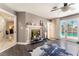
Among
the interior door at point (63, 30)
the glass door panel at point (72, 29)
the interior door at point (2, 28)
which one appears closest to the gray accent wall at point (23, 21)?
the interior door at point (2, 28)

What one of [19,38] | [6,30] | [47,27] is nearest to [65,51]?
[47,27]

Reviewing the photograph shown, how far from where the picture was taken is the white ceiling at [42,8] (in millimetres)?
2369

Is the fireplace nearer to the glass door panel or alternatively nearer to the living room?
the living room

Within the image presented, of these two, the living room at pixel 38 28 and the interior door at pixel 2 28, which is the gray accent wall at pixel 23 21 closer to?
the living room at pixel 38 28

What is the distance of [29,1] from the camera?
93.3 inches

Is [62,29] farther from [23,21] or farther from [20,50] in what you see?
[20,50]

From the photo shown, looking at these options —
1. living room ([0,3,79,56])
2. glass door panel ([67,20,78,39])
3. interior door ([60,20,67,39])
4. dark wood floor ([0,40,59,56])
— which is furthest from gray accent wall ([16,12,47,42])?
glass door panel ([67,20,78,39])

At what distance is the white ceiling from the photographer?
7.77 feet

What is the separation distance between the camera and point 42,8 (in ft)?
7.95

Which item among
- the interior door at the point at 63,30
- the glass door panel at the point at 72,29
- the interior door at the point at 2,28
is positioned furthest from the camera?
the interior door at the point at 63,30

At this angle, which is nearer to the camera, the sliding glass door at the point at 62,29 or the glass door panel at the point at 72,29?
the glass door panel at the point at 72,29

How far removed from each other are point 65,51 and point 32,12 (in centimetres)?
122

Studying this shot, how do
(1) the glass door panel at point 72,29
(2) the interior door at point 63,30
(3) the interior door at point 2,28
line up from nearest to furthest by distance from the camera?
(3) the interior door at point 2,28
(1) the glass door panel at point 72,29
(2) the interior door at point 63,30

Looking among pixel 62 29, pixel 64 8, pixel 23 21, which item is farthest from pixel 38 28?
pixel 64 8
